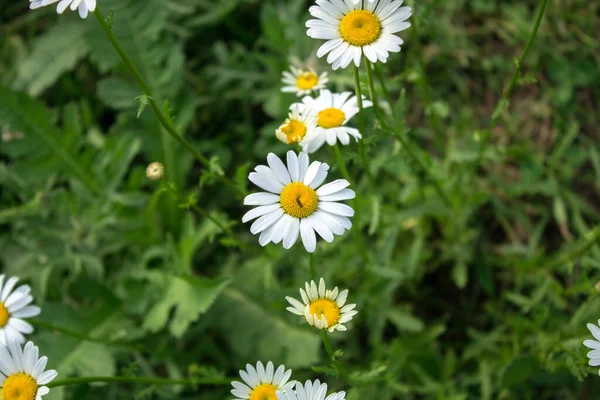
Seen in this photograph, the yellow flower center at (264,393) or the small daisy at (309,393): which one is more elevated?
the yellow flower center at (264,393)

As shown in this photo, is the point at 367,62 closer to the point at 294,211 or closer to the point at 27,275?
the point at 294,211

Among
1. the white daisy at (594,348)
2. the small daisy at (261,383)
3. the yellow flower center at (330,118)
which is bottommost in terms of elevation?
the white daisy at (594,348)

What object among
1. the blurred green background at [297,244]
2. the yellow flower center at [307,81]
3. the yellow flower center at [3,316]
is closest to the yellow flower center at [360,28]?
the yellow flower center at [307,81]

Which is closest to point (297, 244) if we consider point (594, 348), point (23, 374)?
point (23, 374)

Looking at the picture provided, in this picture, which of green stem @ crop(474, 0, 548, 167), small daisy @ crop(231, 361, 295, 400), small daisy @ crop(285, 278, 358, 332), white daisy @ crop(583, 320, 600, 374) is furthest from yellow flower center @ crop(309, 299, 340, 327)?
green stem @ crop(474, 0, 548, 167)

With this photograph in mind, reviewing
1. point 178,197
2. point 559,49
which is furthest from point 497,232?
point 178,197

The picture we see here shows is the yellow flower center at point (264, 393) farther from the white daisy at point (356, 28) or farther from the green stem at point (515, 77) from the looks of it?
the green stem at point (515, 77)

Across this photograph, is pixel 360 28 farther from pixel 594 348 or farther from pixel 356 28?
pixel 594 348

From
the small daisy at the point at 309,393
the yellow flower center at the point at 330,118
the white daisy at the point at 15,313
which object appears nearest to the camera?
the small daisy at the point at 309,393
